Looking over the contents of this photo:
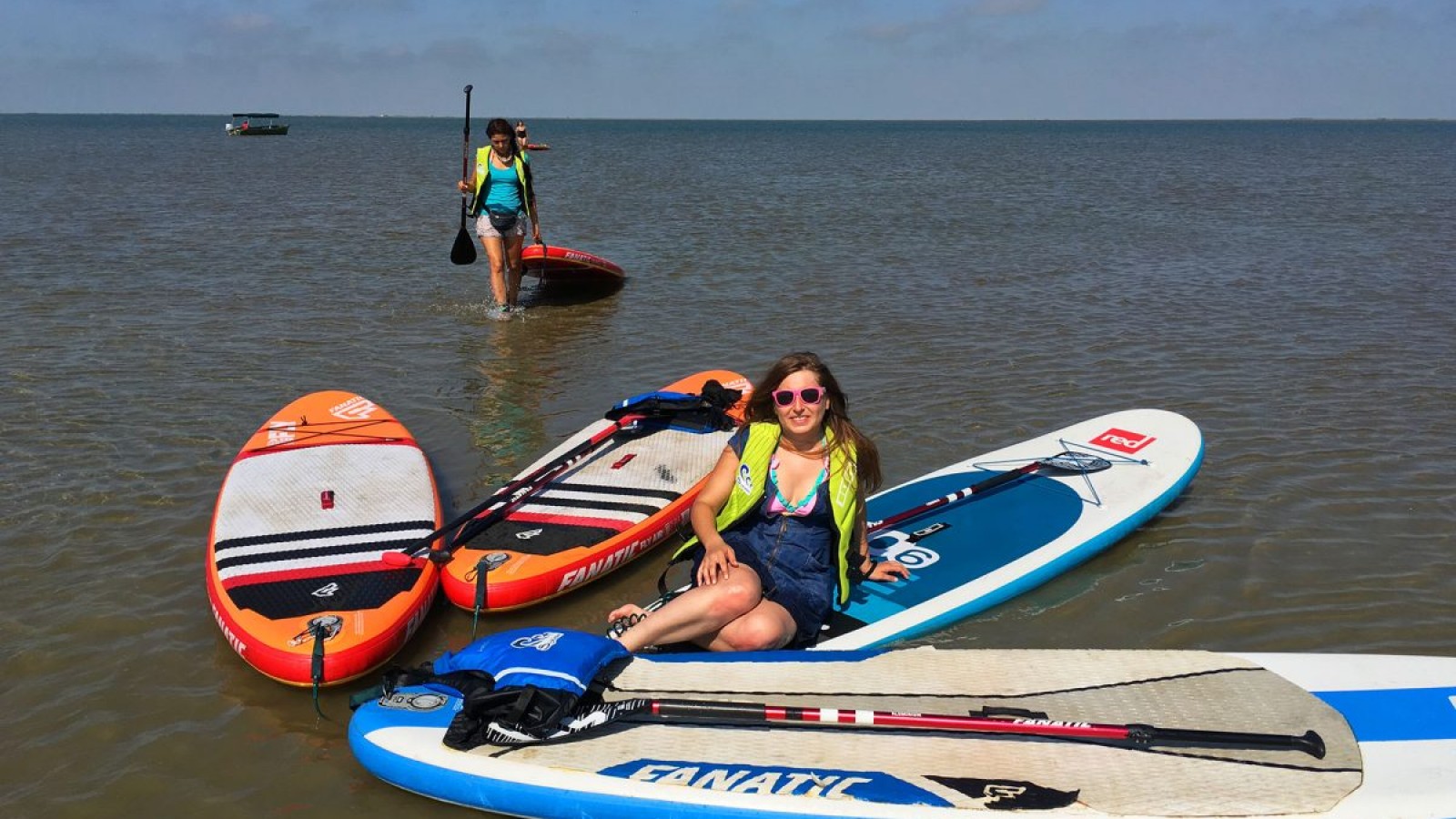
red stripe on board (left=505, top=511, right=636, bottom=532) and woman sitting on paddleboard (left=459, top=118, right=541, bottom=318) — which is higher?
woman sitting on paddleboard (left=459, top=118, right=541, bottom=318)

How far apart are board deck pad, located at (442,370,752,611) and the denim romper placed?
108 centimetres

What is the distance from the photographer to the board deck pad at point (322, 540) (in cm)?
470

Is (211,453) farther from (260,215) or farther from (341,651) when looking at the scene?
(260,215)

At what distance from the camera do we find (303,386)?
30.8 feet

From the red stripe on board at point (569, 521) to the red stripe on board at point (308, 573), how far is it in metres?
0.87

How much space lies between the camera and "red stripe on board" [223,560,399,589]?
5121 mm

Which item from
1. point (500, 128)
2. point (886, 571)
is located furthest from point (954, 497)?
point (500, 128)

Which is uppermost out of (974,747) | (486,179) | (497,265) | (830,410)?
(486,179)

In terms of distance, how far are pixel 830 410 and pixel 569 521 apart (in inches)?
75.8

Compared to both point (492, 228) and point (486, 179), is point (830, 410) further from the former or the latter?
point (492, 228)

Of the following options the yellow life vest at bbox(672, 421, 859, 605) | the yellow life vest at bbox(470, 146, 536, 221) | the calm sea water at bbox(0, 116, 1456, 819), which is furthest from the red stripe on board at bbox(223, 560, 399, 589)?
the yellow life vest at bbox(470, 146, 536, 221)

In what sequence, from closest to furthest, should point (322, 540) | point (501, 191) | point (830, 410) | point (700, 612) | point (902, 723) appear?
1. point (902, 723)
2. point (700, 612)
3. point (830, 410)
4. point (322, 540)
5. point (501, 191)

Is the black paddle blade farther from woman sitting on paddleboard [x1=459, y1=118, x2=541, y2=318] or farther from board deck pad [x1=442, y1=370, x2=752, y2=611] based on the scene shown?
board deck pad [x1=442, y1=370, x2=752, y2=611]

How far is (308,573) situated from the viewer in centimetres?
517
